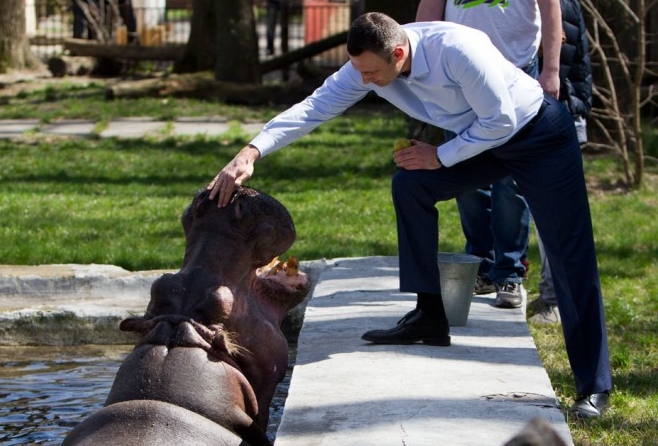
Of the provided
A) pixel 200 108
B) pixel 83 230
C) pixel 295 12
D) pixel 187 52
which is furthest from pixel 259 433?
pixel 295 12

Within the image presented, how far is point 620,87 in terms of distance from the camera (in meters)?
12.5

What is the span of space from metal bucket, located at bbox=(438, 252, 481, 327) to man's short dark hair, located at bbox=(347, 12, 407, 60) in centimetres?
131

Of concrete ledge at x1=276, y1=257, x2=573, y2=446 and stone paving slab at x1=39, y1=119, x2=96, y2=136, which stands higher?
concrete ledge at x1=276, y1=257, x2=573, y2=446

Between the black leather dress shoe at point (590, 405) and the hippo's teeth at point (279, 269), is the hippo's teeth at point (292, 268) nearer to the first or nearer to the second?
the hippo's teeth at point (279, 269)

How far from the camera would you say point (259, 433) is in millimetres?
4223

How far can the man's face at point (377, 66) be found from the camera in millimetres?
4723

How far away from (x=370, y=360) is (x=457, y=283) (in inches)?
30.2

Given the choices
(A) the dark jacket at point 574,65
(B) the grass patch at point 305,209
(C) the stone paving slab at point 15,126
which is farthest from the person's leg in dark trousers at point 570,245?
(C) the stone paving slab at point 15,126

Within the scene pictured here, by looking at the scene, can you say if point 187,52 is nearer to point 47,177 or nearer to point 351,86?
point 47,177

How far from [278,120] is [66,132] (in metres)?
10.6

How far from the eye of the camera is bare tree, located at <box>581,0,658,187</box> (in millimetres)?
10625

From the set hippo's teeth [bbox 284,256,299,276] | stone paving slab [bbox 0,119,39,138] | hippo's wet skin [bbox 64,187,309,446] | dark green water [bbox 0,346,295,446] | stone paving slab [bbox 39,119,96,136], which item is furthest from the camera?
stone paving slab [bbox 0,119,39,138]

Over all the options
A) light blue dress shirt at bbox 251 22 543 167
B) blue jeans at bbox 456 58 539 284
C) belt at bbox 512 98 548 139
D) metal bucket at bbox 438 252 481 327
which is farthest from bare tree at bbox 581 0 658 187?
light blue dress shirt at bbox 251 22 543 167

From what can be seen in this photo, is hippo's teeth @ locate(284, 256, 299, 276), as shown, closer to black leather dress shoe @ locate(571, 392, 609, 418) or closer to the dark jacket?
black leather dress shoe @ locate(571, 392, 609, 418)
